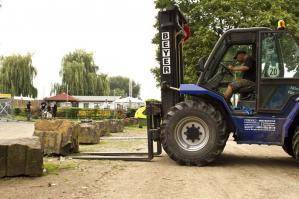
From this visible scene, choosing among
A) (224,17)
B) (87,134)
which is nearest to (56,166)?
(87,134)

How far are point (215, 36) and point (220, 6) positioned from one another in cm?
298

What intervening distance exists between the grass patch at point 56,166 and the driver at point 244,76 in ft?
11.7

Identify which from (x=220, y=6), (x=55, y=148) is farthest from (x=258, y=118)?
(x=220, y=6)

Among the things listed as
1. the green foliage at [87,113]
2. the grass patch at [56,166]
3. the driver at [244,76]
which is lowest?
the grass patch at [56,166]

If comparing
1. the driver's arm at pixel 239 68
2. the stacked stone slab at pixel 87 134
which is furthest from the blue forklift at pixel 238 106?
the stacked stone slab at pixel 87 134

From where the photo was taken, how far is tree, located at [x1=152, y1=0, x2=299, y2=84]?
115 feet

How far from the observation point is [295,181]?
880cm

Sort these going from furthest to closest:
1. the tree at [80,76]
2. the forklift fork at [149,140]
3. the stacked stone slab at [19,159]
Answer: the tree at [80,76] → the forklift fork at [149,140] → the stacked stone slab at [19,159]

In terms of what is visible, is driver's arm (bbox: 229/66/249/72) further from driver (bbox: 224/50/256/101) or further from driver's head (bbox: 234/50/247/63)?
driver's head (bbox: 234/50/247/63)

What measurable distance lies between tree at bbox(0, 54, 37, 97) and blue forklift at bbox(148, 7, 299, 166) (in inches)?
2439

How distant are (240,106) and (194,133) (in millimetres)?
1139

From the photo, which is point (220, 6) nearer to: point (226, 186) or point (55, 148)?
point (55, 148)

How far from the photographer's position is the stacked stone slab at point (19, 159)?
876 cm

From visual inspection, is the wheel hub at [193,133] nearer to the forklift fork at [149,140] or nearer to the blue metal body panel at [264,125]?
the blue metal body panel at [264,125]
